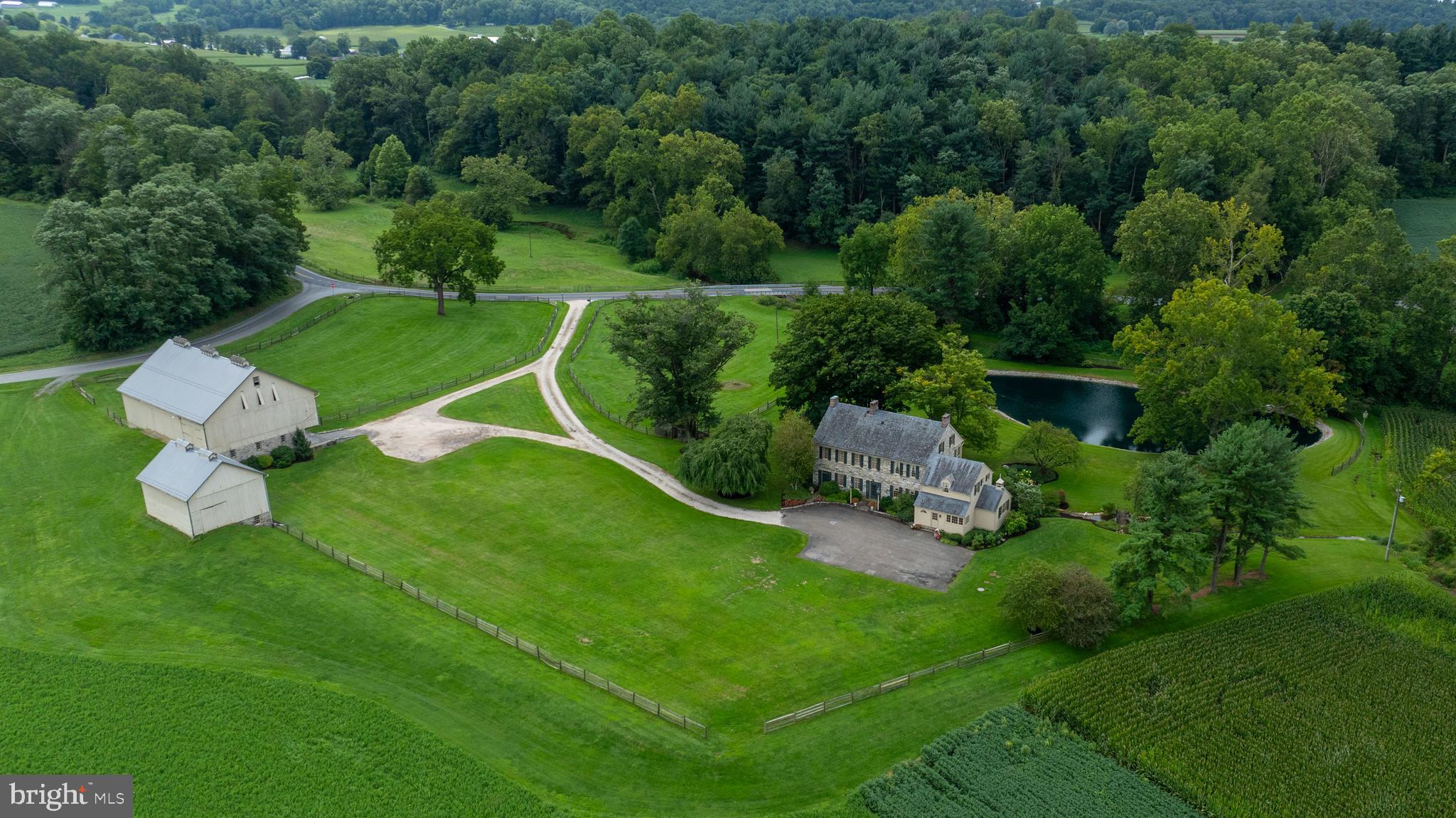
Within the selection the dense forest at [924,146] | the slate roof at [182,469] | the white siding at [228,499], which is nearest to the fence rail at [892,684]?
the white siding at [228,499]

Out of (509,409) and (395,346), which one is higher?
(395,346)

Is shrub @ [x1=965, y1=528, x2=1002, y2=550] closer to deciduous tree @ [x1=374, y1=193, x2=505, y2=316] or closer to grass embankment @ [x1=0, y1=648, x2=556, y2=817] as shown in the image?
grass embankment @ [x1=0, y1=648, x2=556, y2=817]

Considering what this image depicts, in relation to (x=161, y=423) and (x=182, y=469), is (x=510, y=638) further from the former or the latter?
(x=161, y=423)

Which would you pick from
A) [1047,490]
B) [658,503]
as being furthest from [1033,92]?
[658,503]

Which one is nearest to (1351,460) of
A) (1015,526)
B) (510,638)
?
(1015,526)

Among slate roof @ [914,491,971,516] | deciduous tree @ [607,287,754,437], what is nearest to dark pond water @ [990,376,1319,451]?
slate roof @ [914,491,971,516]

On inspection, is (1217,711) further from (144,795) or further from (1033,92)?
(1033,92)

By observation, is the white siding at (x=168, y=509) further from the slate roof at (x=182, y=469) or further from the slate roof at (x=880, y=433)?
the slate roof at (x=880, y=433)

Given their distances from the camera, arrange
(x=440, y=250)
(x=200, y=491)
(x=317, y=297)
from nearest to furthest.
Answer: (x=200, y=491), (x=440, y=250), (x=317, y=297)
